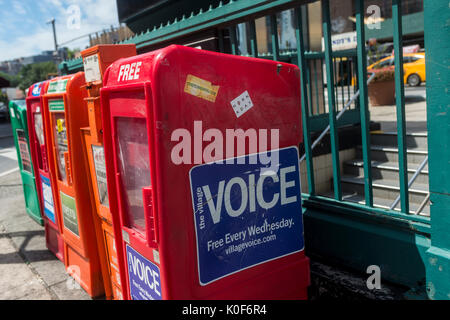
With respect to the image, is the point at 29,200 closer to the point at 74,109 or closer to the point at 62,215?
the point at 62,215

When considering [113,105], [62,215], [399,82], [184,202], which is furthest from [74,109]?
[399,82]

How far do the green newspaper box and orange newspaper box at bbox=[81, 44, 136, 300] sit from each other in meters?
2.27

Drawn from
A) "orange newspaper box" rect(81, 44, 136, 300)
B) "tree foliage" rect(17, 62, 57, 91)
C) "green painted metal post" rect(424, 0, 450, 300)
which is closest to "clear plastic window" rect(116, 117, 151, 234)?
"orange newspaper box" rect(81, 44, 136, 300)

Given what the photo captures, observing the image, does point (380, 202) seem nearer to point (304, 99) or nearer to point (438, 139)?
point (304, 99)

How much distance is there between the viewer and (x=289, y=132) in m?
2.46

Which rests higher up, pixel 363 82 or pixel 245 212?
pixel 363 82

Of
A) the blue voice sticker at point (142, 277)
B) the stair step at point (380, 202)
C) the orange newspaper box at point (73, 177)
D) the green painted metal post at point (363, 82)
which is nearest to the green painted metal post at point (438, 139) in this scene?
Answer: the green painted metal post at point (363, 82)

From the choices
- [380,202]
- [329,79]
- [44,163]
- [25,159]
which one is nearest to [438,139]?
[329,79]

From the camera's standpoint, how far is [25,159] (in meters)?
5.25

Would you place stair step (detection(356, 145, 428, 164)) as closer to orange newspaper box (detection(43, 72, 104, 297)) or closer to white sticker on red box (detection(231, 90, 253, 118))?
white sticker on red box (detection(231, 90, 253, 118))

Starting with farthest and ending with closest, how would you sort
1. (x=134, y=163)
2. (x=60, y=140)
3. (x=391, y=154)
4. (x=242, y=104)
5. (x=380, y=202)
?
(x=391, y=154) → (x=380, y=202) → (x=60, y=140) → (x=134, y=163) → (x=242, y=104)

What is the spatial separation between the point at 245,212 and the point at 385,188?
299 centimetres

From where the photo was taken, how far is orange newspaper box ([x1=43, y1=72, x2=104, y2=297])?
308 centimetres

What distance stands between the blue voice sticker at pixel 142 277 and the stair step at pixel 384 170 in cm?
349
